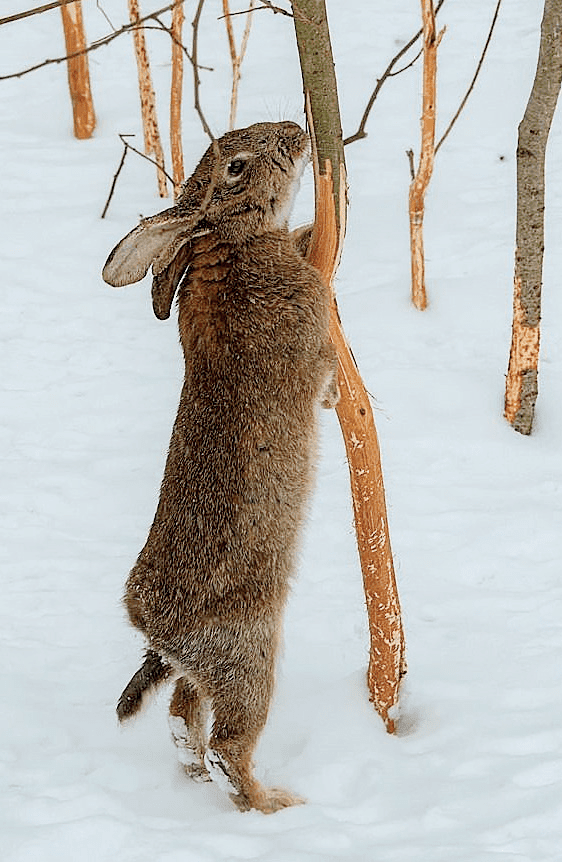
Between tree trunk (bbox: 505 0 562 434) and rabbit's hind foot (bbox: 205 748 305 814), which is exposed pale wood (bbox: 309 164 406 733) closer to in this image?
rabbit's hind foot (bbox: 205 748 305 814)

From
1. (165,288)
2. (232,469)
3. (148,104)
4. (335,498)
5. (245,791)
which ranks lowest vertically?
(335,498)

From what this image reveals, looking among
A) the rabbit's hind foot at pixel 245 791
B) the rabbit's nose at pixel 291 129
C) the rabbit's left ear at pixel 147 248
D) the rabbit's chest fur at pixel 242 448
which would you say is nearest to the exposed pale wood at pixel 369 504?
the rabbit's chest fur at pixel 242 448

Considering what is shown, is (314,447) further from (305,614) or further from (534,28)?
(534,28)

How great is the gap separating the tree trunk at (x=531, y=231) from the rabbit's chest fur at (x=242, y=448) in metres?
2.14

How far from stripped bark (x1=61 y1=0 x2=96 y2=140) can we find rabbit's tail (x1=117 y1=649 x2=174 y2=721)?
5.45 metres

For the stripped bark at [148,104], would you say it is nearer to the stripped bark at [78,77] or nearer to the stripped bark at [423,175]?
the stripped bark at [78,77]

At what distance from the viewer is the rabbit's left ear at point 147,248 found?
298 centimetres

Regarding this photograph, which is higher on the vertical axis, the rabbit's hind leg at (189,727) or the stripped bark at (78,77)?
the stripped bark at (78,77)

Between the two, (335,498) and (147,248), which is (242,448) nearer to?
(147,248)

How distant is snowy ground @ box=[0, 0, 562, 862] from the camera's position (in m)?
3.17

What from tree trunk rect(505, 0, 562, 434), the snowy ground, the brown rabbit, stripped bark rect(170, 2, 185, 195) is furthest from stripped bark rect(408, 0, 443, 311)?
the brown rabbit

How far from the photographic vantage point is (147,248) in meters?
3.03

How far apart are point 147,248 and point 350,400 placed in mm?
747

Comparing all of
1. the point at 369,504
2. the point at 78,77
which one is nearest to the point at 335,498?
the point at 369,504
